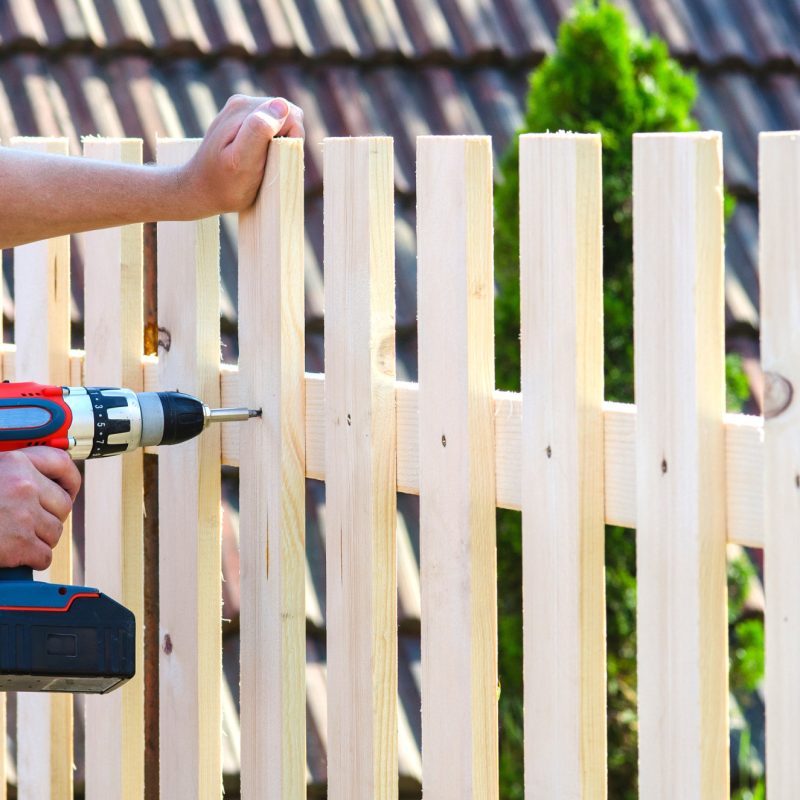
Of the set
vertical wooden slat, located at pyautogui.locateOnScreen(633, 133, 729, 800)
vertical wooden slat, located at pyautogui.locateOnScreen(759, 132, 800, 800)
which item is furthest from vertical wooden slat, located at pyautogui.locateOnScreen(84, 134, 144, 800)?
vertical wooden slat, located at pyautogui.locateOnScreen(759, 132, 800, 800)

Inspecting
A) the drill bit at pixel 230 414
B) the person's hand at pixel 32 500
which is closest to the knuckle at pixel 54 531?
the person's hand at pixel 32 500

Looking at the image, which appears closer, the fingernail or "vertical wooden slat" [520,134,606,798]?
"vertical wooden slat" [520,134,606,798]

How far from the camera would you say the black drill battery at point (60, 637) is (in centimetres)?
179

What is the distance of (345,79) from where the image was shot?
439 centimetres

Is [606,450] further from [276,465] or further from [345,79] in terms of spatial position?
[345,79]

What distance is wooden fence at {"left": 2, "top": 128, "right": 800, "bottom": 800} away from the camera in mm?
1480

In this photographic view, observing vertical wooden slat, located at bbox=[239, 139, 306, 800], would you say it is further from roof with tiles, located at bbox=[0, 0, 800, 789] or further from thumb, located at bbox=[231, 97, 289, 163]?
roof with tiles, located at bbox=[0, 0, 800, 789]

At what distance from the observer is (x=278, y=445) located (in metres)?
2.01

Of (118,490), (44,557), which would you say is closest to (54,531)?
(44,557)

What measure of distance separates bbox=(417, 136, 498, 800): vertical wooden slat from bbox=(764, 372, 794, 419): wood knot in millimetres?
404

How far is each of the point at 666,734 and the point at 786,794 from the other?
0.50 feet

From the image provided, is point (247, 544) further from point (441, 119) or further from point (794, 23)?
point (794, 23)

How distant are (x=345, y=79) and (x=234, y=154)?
2.51 metres

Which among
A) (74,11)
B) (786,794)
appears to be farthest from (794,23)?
(786,794)
